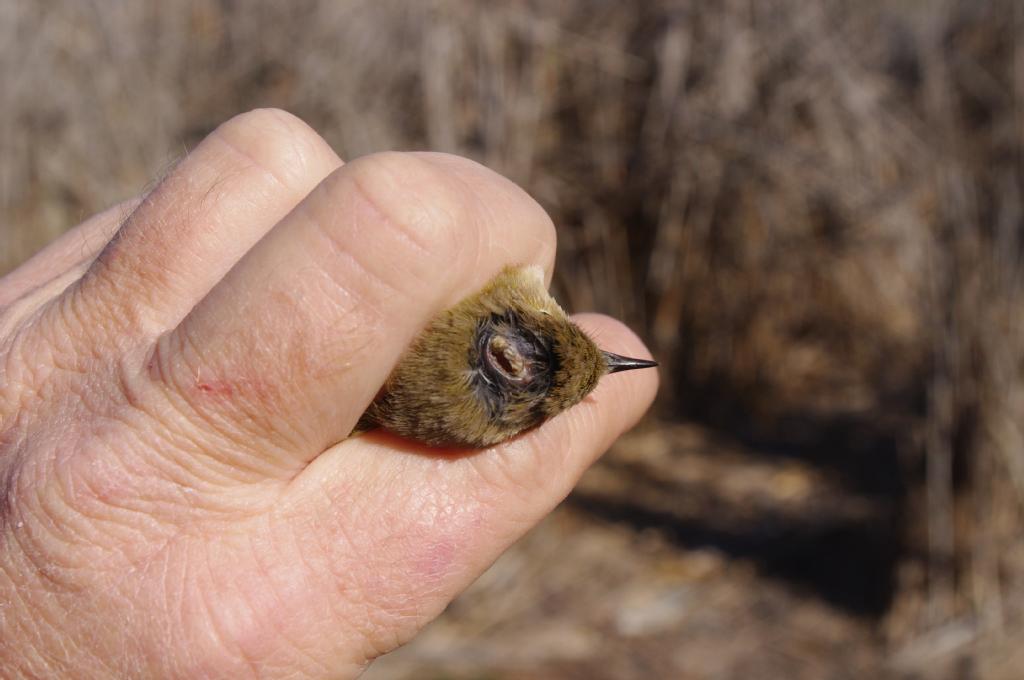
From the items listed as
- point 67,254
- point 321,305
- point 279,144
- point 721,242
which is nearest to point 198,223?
point 279,144

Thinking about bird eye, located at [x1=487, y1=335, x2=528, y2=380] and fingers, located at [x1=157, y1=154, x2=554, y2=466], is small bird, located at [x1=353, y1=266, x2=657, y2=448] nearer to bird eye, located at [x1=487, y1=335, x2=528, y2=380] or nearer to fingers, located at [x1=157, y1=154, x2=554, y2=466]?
bird eye, located at [x1=487, y1=335, x2=528, y2=380]

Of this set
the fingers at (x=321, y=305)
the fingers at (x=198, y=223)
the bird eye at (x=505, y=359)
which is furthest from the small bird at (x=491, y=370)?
the fingers at (x=198, y=223)

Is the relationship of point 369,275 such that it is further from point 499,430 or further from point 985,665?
point 985,665

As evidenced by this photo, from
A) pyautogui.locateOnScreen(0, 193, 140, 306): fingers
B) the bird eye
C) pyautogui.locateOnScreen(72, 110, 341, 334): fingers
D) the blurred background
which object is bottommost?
the blurred background

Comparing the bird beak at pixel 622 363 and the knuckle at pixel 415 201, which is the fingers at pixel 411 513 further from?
the knuckle at pixel 415 201

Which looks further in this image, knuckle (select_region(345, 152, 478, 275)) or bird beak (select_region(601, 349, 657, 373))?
bird beak (select_region(601, 349, 657, 373))

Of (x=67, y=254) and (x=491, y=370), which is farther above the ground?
(x=67, y=254)

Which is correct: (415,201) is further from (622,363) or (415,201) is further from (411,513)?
(622,363)

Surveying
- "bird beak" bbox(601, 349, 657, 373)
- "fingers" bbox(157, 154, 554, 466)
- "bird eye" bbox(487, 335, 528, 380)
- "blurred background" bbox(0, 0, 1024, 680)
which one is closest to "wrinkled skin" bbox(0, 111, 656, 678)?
"fingers" bbox(157, 154, 554, 466)
